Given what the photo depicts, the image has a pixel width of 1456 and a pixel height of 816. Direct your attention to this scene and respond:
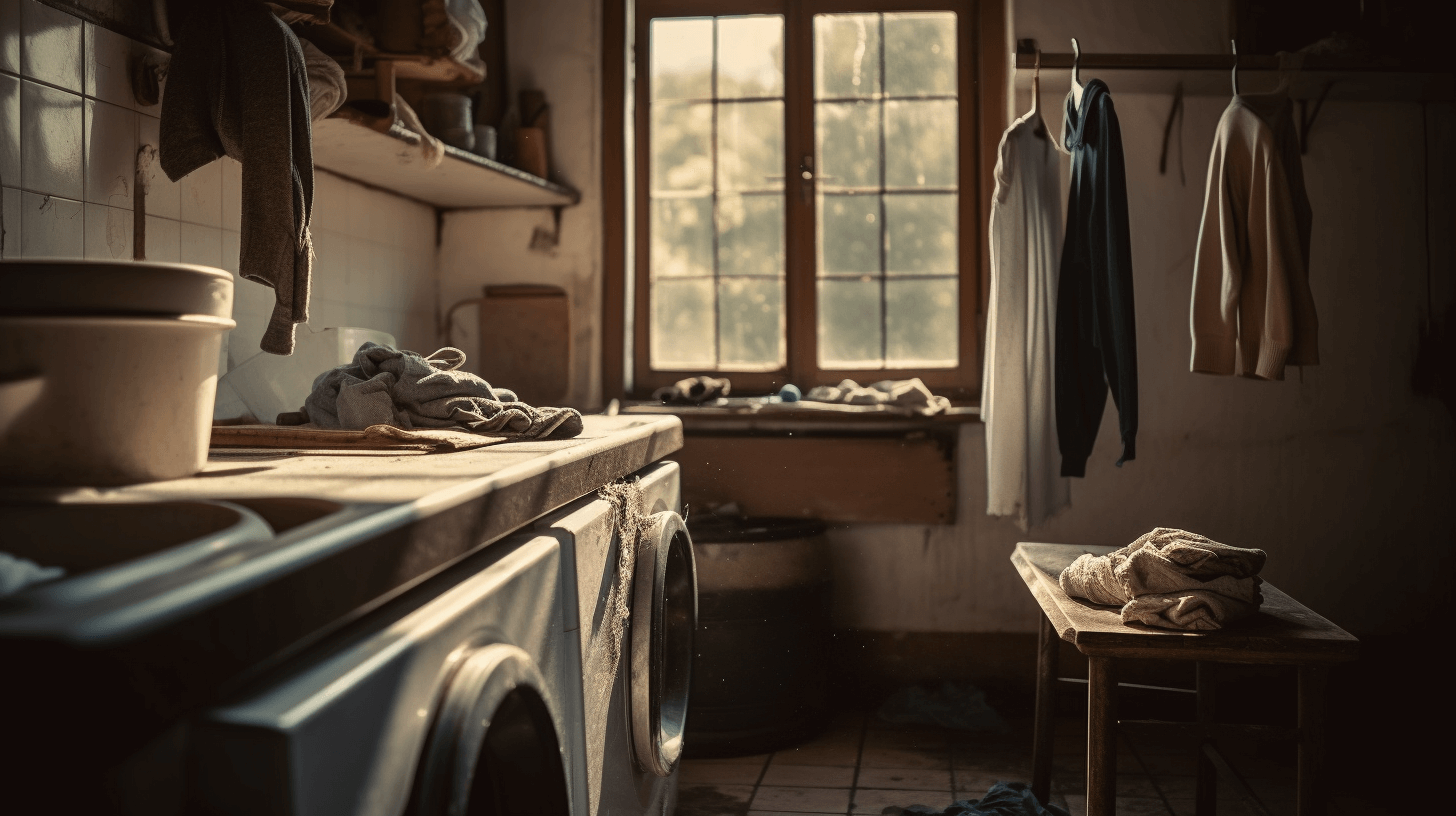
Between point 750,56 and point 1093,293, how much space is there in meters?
1.58

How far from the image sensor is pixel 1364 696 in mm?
3189

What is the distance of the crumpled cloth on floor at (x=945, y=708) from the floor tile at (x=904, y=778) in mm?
381

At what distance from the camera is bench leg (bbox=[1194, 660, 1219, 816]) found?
216 cm

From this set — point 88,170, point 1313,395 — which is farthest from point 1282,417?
point 88,170

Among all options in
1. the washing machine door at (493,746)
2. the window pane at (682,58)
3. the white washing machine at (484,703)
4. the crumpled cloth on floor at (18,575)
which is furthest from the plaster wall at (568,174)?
the crumpled cloth on floor at (18,575)

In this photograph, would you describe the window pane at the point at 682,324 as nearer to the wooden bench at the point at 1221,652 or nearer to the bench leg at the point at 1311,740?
the wooden bench at the point at 1221,652

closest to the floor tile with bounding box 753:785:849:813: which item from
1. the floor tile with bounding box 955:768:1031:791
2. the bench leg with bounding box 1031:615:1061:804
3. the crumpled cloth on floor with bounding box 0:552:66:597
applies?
the floor tile with bounding box 955:768:1031:791

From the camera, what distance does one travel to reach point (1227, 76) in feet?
9.70

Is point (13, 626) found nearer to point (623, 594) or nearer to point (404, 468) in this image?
point (404, 468)

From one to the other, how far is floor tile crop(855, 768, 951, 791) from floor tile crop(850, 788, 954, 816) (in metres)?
0.03

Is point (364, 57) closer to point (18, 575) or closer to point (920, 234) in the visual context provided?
point (920, 234)

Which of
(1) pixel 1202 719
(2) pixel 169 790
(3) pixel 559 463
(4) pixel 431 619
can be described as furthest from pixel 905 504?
(2) pixel 169 790

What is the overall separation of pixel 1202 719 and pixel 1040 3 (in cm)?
220

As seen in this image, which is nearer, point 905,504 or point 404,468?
point 404,468
